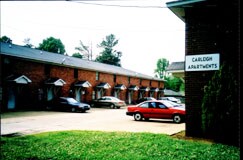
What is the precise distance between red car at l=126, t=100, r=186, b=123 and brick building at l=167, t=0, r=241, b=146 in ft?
20.0

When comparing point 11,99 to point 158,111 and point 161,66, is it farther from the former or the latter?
point 161,66

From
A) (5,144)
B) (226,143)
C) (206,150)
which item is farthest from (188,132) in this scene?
(5,144)

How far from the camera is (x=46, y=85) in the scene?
28516mm

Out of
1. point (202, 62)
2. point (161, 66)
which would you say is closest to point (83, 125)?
point (202, 62)

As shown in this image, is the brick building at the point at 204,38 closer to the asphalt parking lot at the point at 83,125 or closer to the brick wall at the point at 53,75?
the asphalt parking lot at the point at 83,125

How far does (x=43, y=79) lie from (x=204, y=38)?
72.9 ft

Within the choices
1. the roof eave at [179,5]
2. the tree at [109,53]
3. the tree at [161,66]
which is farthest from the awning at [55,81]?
the tree at [161,66]

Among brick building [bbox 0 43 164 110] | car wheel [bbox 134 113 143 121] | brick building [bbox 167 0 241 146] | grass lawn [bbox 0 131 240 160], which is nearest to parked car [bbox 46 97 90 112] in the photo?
brick building [bbox 0 43 164 110]

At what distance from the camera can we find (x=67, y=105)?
999 inches

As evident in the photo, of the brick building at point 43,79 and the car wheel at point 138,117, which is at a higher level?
the brick building at point 43,79

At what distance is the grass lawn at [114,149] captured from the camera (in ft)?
22.8

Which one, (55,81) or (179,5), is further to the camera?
(55,81)

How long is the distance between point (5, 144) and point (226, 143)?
8015 millimetres

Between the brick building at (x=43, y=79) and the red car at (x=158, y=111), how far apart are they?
12.8 m
